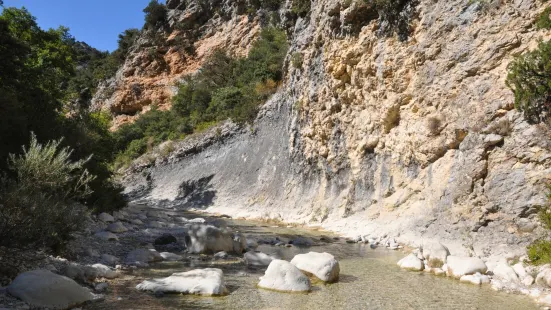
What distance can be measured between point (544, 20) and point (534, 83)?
1.97 metres

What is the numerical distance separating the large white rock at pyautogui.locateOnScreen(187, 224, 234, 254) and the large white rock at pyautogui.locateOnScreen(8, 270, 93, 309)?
484cm

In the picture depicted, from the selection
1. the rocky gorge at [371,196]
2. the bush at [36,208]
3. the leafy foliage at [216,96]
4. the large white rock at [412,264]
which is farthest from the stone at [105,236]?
the leafy foliage at [216,96]

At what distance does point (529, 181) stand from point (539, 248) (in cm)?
190

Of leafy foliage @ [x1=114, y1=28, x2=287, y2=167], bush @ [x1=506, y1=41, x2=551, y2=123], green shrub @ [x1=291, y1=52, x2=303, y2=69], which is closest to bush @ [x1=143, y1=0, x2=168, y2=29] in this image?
leafy foliage @ [x1=114, y1=28, x2=287, y2=167]

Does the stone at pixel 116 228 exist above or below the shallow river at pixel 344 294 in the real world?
above

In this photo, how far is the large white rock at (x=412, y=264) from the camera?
28.3 ft

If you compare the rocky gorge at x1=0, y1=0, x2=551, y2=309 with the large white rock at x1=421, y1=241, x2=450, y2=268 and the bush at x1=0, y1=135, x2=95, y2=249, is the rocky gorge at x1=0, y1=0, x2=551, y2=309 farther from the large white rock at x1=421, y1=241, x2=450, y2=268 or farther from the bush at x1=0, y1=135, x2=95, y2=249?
the bush at x1=0, y1=135, x2=95, y2=249

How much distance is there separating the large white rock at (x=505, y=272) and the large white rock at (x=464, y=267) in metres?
0.22

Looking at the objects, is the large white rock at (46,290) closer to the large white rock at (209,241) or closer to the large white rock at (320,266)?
the large white rock at (320,266)

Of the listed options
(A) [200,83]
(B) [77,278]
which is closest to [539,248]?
(B) [77,278]

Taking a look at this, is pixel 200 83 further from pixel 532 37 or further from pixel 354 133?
pixel 532 37

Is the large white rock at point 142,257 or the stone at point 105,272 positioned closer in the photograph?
the stone at point 105,272

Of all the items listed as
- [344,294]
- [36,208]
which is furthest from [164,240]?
[344,294]

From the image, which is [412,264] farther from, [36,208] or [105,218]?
[105,218]
